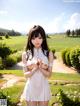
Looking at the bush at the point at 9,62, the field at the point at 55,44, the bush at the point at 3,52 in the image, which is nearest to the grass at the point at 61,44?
the field at the point at 55,44

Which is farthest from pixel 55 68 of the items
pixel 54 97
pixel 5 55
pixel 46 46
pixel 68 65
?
pixel 46 46

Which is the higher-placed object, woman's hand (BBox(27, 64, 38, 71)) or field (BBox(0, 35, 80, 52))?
woman's hand (BBox(27, 64, 38, 71))

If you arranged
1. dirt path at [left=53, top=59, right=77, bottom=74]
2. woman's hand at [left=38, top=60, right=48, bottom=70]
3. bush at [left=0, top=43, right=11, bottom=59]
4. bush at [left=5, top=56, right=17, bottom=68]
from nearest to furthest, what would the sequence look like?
woman's hand at [left=38, top=60, right=48, bottom=70], dirt path at [left=53, top=59, right=77, bottom=74], bush at [left=5, top=56, right=17, bottom=68], bush at [left=0, top=43, right=11, bottom=59]

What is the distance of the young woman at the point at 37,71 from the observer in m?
4.45

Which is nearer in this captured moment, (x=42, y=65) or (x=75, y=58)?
(x=42, y=65)

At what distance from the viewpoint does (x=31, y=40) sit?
4570 mm

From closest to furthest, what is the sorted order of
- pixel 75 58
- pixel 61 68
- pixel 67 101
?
pixel 67 101
pixel 75 58
pixel 61 68

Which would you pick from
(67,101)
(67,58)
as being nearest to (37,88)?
(67,101)

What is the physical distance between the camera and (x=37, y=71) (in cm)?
452

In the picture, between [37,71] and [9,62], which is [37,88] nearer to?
[37,71]

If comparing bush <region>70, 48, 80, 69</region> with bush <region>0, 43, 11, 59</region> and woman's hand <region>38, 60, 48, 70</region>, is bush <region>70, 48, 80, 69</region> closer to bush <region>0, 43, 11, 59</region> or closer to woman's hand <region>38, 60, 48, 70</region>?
bush <region>0, 43, 11, 59</region>

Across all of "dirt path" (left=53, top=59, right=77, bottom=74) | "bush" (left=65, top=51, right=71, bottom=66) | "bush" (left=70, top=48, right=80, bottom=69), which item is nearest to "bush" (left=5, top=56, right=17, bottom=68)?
"dirt path" (left=53, top=59, right=77, bottom=74)

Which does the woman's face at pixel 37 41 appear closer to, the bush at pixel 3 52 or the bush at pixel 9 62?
the bush at pixel 9 62

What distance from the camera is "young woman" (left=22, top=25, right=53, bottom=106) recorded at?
175 inches
